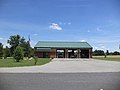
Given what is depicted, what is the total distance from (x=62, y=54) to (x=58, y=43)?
14.1 ft

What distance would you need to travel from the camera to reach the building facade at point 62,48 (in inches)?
2736

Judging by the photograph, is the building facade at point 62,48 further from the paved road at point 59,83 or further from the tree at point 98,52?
the paved road at point 59,83

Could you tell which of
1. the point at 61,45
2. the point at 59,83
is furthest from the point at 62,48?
the point at 59,83

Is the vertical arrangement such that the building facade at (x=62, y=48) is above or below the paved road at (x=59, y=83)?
above

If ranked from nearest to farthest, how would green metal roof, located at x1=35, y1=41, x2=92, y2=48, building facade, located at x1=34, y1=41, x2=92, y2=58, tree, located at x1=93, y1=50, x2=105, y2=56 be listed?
building facade, located at x1=34, y1=41, x2=92, y2=58
green metal roof, located at x1=35, y1=41, x2=92, y2=48
tree, located at x1=93, y1=50, x2=105, y2=56

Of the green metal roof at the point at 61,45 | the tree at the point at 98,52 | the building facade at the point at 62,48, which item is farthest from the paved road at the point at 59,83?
the tree at the point at 98,52

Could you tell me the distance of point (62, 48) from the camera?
71.0 metres

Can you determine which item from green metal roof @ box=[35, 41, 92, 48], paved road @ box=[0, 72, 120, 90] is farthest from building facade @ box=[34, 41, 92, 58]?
paved road @ box=[0, 72, 120, 90]

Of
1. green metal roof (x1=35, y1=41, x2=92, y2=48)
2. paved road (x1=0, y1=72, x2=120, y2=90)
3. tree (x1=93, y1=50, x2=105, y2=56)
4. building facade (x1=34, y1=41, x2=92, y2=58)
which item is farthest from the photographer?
tree (x1=93, y1=50, x2=105, y2=56)

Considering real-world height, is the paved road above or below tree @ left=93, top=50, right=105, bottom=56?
below

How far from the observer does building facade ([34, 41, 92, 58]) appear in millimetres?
69500

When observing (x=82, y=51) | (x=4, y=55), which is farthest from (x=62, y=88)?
(x=82, y=51)

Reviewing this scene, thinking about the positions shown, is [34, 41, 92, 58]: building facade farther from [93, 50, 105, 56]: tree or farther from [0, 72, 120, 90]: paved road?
[0, 72, 120, 90]: paved road

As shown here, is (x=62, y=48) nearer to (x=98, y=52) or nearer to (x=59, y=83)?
(x=98, y=52)
